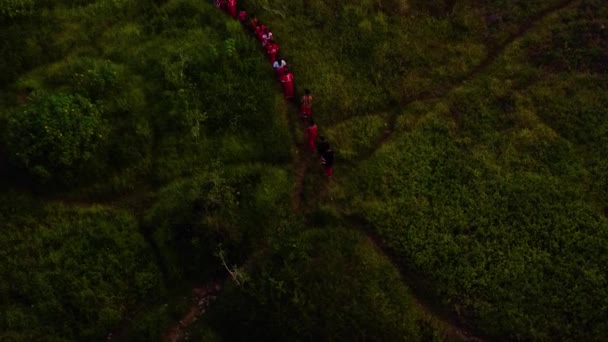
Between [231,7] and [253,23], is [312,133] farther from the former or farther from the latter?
[231,7]

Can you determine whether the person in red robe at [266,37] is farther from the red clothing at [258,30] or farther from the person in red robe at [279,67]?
the person in red robe at [279,67]

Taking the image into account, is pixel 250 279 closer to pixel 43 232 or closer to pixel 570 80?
pixel 43 232

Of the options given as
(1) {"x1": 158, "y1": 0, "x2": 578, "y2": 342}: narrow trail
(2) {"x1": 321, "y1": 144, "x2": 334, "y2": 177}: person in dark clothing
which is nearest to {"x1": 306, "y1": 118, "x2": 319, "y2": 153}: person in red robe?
(1) {"x1": 158, "y1": 0, "x2": 578, "y2": 342}: narrow trail

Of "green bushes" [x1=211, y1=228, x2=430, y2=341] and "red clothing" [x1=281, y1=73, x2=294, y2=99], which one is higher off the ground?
"red clothing" [x1=281, y1=73, x2=294, y2=99]

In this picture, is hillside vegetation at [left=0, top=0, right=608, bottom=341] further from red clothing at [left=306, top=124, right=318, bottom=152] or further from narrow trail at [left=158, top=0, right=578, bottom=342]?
red clothing at [left=306, top=124, right=318, bottom=152]

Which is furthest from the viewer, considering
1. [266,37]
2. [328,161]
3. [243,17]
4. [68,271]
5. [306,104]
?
[243,17]

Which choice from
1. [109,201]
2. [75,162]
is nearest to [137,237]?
[109,201]

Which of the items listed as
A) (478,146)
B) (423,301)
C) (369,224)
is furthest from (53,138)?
(478,146)
